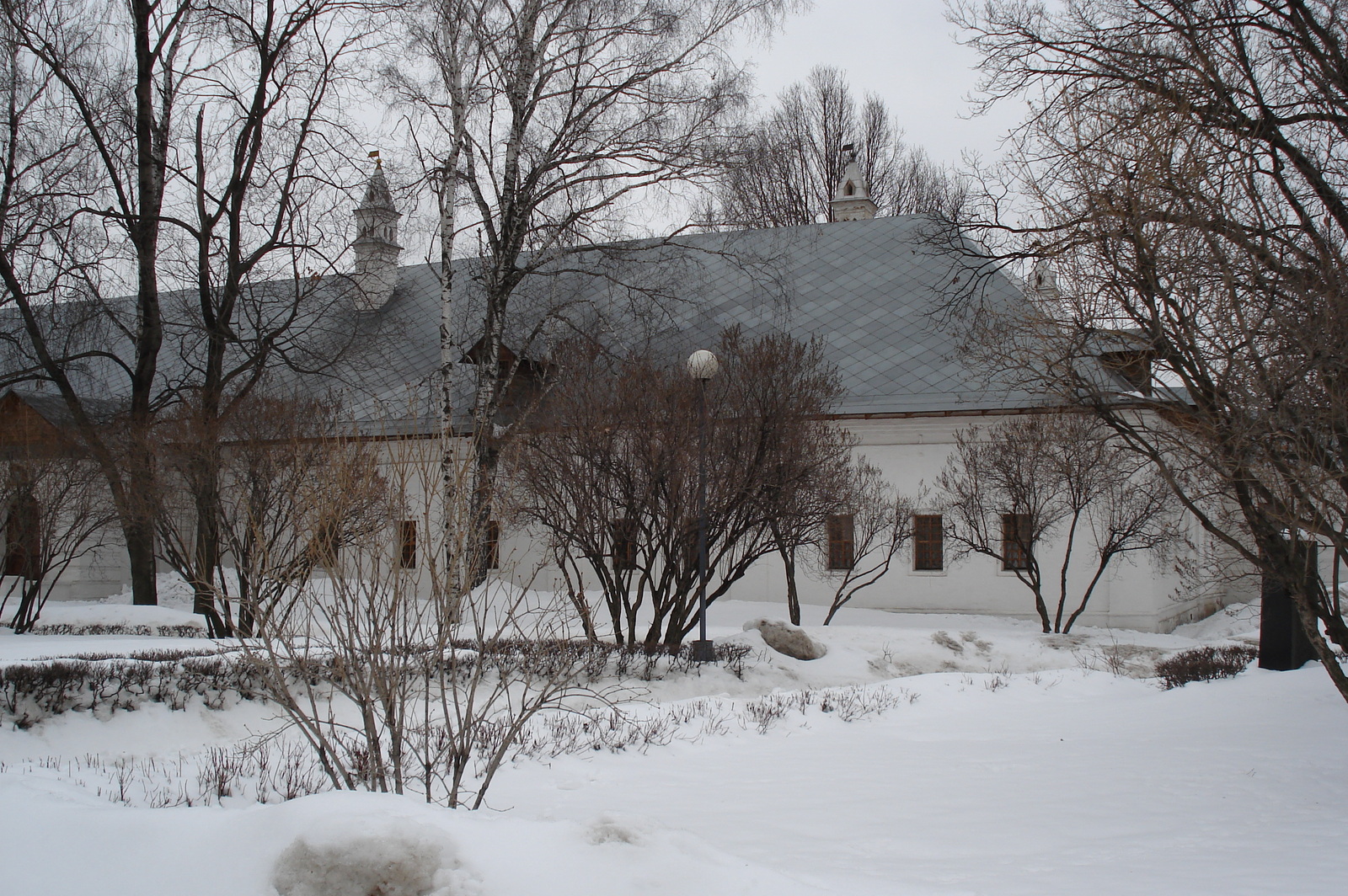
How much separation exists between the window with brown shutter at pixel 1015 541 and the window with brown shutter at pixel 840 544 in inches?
102

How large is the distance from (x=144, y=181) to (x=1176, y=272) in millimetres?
16215

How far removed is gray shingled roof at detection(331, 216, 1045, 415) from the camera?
17750 millimetres

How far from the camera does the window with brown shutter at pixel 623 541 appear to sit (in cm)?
1143

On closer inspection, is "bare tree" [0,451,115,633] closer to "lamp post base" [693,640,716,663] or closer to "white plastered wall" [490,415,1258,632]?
"white plastered wall" [490,415,1258,632]

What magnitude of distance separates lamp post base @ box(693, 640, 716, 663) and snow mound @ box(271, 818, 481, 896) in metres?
7.47

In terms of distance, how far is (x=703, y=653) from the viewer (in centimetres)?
1122

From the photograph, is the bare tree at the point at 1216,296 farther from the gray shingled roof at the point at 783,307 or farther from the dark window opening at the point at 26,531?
the dark window opening at the point at 26,531

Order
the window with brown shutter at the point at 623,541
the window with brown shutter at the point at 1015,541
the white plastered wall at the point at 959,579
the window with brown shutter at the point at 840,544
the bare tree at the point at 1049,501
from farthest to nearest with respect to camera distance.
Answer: the window with brown shutter at the point at 840,544
the white plastered wall at the point at 959,579
the window with brown shutter at the point at 1015,541
the bare tree at the point at 1049,501
the window with brown shutter at the point at 623,541

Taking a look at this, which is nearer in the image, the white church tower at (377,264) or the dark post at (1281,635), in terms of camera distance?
the dark post at (1281,635)

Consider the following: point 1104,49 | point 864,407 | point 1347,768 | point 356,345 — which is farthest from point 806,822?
point 356,345

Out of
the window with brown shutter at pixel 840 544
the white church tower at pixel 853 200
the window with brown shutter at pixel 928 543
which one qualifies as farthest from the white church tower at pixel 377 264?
the window with brown shutter at pixel 928 543

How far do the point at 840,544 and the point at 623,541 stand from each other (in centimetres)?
818

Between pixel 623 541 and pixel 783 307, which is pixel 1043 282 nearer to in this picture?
pixel 623 541

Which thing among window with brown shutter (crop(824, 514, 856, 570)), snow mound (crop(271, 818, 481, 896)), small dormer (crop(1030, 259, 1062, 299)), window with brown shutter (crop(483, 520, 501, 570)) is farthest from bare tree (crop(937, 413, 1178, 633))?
snow mound (crop(271, 818, 481, 896))
